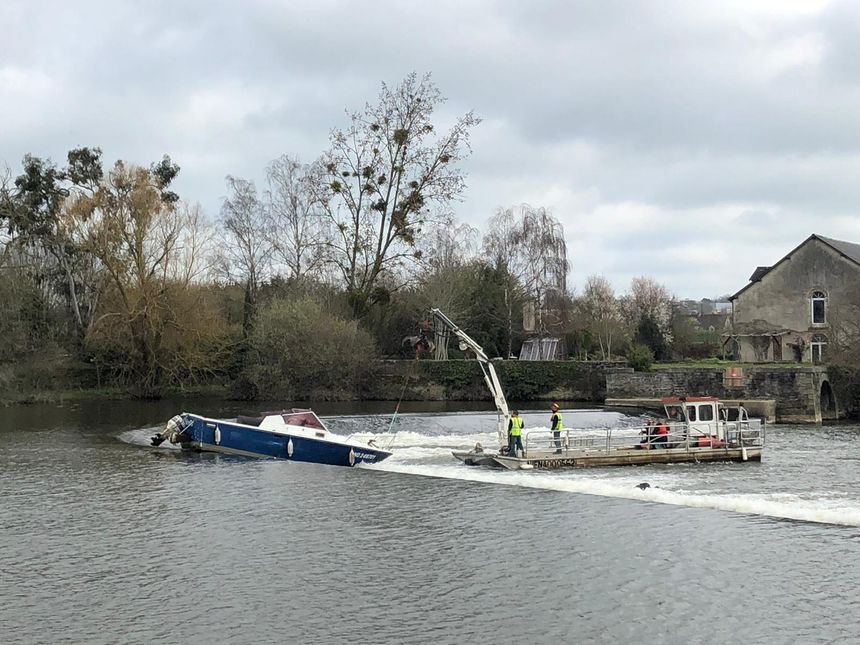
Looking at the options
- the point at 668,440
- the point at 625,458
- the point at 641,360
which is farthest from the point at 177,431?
the point at 641,360

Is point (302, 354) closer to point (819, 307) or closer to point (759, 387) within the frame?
point (759, 387)

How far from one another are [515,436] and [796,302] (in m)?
37.9

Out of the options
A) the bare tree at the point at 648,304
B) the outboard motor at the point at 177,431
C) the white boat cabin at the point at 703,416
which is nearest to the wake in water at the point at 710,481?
the white boat cabin at the point at 703,416

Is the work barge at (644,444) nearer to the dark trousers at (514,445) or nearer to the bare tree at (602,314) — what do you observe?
the dark trousers at (514,445)

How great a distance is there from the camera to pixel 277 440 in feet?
96.6

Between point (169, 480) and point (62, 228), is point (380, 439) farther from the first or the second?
point (62, 228)

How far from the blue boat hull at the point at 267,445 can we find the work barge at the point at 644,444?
3.34 metres

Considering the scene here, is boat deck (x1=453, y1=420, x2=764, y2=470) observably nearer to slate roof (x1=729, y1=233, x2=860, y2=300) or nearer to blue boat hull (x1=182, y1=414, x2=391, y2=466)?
blue boat hull (x1=182, y1=414, x2=391, y2=466)

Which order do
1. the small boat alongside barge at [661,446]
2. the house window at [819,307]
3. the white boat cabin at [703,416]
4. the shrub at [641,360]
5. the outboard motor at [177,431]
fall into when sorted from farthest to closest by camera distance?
the house window at [819,307] < the shrub at [641,360] < the outboard motor at [177,431] < the white boat cabin at [703,416] < the small boat alongside barge at [661,446]

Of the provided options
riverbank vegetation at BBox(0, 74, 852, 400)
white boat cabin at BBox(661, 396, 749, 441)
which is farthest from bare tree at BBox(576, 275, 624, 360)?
white boat cabin at BBox(661, 396, 749, 441)

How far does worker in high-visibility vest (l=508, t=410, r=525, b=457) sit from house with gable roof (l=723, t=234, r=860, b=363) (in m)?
35.2

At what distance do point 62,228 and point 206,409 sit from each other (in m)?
18.4

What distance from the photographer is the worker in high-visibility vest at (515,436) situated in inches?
1068

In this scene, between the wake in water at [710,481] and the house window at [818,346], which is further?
the house window at [818,346]
